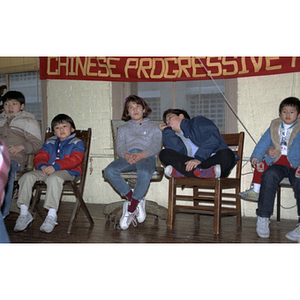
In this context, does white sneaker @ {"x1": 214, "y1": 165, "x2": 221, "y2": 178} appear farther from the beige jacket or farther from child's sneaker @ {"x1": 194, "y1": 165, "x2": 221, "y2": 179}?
the beige jacket

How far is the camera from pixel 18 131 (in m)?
2.82

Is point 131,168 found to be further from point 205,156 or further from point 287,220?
point 287,220

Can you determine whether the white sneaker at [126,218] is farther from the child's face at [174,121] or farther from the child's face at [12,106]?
the child's face at [12,106]

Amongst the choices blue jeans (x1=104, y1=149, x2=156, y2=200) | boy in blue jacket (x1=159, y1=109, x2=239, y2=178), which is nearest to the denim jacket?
boy in blue jacket (x1=159, y1=109, x2=239, y2=178)

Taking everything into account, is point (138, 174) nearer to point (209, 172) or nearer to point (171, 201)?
point (171, 201)

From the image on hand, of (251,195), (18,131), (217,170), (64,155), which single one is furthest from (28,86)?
(251,195)

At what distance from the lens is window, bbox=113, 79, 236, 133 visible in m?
3.21

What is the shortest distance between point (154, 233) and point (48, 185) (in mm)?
828

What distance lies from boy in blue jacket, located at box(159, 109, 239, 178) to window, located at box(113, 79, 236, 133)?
641 mm

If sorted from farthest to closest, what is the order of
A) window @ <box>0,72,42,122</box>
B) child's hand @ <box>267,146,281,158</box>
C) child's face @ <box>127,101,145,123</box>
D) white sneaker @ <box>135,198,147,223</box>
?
window @ <box>0,72,42,122</box> → child's face @ <box>127,101,145,123</box> → white sneaker @ <box>135,198,147,223</box> → child's hand @ <box>267,146,281,158</box>

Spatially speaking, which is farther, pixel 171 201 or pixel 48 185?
pixel 171 201

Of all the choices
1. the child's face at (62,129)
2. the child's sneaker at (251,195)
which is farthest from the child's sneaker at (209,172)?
the child's face at (62,129)

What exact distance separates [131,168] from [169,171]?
13.3 inches
